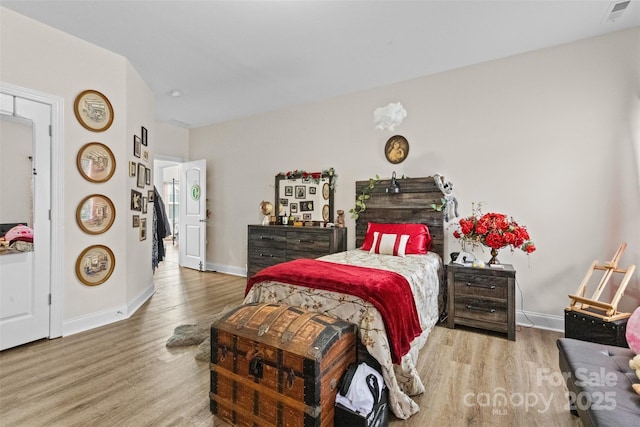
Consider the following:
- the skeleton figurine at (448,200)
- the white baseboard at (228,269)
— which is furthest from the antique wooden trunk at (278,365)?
the white baseboard at (228,269)

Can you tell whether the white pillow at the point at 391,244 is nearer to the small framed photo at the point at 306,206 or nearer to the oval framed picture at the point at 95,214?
the small framed photo at the point at 306,206

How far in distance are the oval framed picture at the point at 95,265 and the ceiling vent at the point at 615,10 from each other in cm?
523

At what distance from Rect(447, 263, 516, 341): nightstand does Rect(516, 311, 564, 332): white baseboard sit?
1.78 ft

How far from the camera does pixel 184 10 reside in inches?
99.3

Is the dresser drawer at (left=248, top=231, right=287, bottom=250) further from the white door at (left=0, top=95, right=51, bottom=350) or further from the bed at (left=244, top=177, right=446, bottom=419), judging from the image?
the white door at (left=0, top=95, right=51, bottom=350)

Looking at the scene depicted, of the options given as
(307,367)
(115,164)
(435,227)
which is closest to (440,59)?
(435,227)

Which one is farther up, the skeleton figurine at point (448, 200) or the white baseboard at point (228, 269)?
the skeleton figurine at point (448, 200)

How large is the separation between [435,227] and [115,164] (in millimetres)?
3704

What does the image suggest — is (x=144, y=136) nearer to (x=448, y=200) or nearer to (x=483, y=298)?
(x=448, y=200)

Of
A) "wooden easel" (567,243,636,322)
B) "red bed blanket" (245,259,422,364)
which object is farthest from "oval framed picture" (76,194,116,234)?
"wooden easel" (567,243,636,322)

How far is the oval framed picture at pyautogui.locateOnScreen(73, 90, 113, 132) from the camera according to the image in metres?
2.94

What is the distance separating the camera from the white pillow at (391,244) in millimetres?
3258

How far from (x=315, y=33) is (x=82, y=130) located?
2511 millimetres

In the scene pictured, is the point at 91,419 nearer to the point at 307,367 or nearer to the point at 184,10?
the point at 307,367
